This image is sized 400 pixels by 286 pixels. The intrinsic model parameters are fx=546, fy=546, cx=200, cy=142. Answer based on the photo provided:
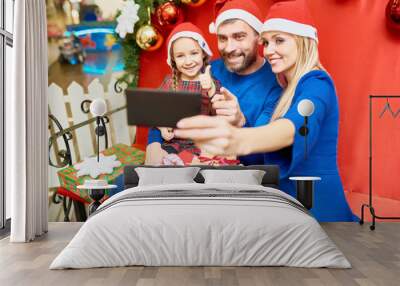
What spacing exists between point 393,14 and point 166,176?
289cm

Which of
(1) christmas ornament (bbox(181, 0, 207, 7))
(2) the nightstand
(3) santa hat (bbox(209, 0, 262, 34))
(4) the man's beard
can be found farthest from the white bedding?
(1) christmas ornament (bbox(181, 0, 207, 7))

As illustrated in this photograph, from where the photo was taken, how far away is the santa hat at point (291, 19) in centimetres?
575

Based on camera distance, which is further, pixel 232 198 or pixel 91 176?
pixel 91 176

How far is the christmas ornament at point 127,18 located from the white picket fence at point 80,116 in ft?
1.97

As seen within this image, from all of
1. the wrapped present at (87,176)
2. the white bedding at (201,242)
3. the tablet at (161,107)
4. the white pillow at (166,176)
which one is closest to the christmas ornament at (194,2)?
the wrapped present at (87,176)

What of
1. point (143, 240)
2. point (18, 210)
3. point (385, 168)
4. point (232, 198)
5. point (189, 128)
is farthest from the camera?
point (385, 168)

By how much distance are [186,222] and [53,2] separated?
11.4ft

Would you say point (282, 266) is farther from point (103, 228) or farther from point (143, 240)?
point (103, 228)

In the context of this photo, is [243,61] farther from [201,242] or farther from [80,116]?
[201,242]

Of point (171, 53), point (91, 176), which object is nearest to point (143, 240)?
point (91, 176)

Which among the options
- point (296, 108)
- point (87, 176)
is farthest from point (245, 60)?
point (87, 176)

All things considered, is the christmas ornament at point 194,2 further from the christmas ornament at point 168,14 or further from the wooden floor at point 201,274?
the wooden floor at point 201,274

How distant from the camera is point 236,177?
5406mm

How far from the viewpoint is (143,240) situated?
3748 millimetres
